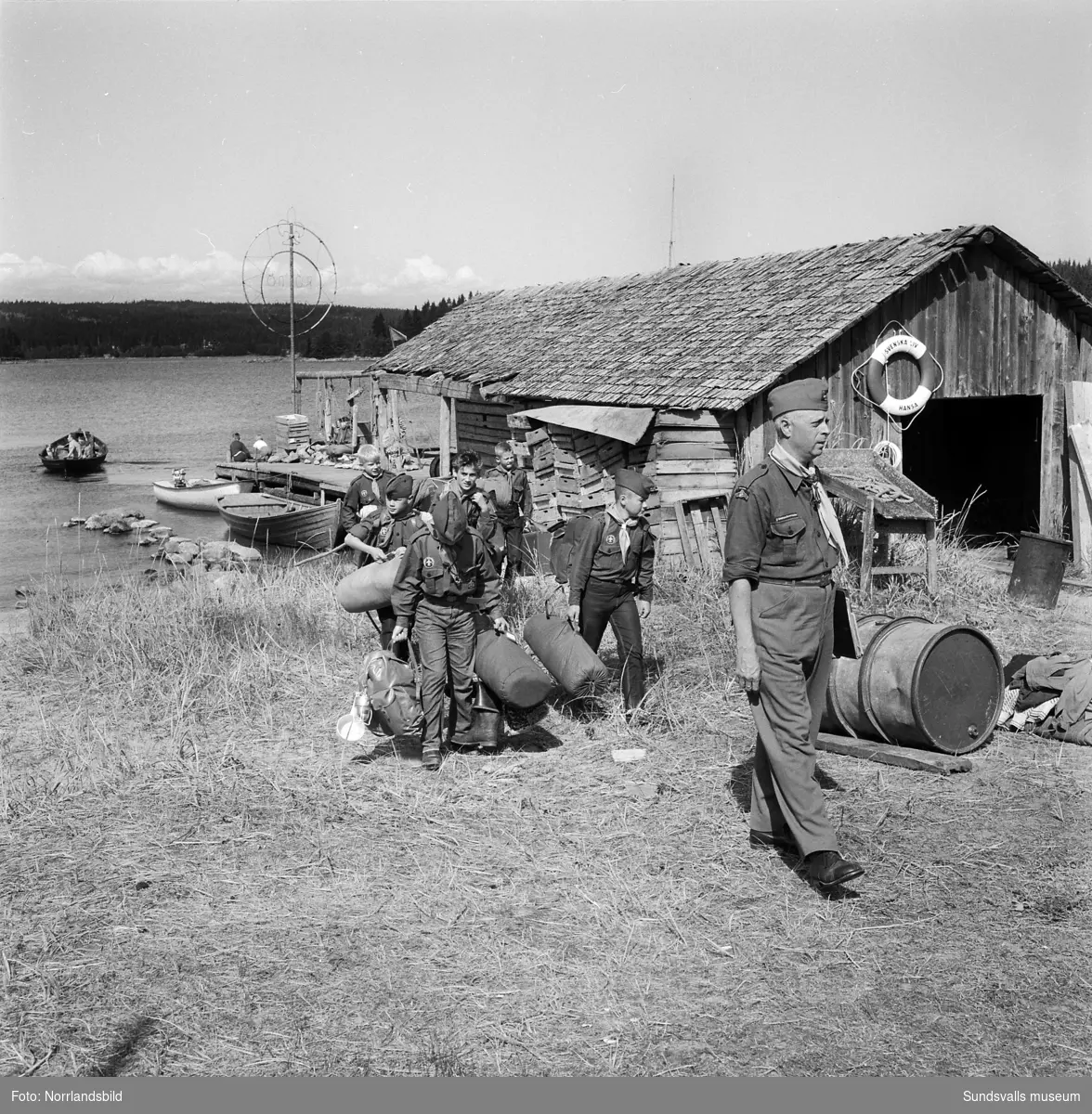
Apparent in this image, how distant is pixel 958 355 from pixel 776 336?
2.66 m

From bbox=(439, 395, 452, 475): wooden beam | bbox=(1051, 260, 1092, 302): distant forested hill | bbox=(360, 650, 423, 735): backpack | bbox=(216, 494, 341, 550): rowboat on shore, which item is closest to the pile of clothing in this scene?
bbox=(360, 650, 423, 735): backpack

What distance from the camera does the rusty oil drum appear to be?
21.7ft

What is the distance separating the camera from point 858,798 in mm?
6109

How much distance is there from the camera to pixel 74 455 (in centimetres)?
3831

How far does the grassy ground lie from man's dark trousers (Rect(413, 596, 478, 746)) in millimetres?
351

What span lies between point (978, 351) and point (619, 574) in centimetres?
882

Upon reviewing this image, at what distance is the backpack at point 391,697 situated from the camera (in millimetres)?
6625

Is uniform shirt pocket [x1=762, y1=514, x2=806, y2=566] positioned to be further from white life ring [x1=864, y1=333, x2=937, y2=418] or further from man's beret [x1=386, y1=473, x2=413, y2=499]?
white life ring [x1=864, y1=333, x2=937, y2=418]

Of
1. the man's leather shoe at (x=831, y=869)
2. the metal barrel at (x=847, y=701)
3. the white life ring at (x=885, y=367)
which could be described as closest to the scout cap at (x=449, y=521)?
the metal barrel at (x=847, y=701)

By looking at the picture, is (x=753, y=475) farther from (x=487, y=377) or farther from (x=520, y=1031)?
(x=487, y=377)

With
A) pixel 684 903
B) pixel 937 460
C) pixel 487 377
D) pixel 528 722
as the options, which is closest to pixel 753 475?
pixel 684 903

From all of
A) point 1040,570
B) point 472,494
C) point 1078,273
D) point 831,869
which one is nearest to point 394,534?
point 472,494

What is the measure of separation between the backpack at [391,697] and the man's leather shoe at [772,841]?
219 centimetres

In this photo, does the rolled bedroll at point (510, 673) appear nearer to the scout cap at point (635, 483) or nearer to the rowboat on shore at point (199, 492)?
the scout cap at point (635, 483)
